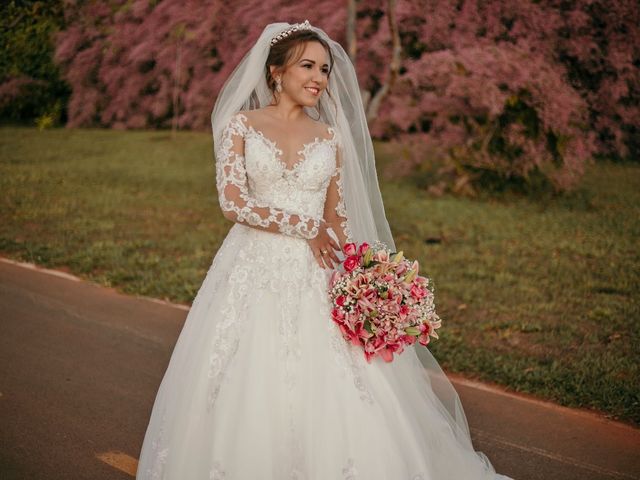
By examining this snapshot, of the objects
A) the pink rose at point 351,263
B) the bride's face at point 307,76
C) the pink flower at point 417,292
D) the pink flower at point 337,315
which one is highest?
the bride's face at point 307,76

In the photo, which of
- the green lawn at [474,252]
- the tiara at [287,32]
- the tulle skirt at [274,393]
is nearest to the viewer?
the tulle skirt at [274,393]

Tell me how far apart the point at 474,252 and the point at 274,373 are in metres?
6.16

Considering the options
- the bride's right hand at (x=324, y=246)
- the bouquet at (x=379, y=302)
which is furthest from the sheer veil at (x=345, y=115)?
the bouquet at (x=379, y=302)

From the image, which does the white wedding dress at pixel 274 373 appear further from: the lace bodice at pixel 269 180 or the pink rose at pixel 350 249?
the pink rose at pixel 350 249

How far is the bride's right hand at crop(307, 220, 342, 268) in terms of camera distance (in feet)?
10.8

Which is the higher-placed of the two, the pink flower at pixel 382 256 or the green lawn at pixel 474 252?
the pink flower at pixel 382 256

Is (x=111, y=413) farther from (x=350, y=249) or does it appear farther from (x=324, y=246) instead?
(x=350, y=249)

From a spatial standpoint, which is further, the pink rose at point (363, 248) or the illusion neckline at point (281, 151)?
the illusion neckline at point (281, 151)

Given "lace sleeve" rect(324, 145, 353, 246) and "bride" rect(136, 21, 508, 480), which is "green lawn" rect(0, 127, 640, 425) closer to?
"bride" rect(136, 21, 508, 480)

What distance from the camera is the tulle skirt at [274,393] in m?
3.08

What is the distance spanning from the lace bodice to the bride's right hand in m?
0.04

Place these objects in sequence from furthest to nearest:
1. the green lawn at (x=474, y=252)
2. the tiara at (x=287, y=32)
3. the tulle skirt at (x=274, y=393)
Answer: the green lawn at (x=474, y=252) < the tiara at (x=287, y=32) < the tulle skirt at (x=274, y=393)

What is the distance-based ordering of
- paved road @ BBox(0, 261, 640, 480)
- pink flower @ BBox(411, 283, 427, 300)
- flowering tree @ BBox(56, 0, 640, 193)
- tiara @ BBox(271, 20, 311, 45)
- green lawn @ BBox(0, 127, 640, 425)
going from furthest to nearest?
flowering tree @ BBox(56, 0, 640, 193), green lawn @ BBox(0, 127, 640, 425), paved road @ BBox(0, 261, 640, 480), tiara @ BBox(271, 20, 311, 45), pink flower @ BBox(411, 283, 427, 300)

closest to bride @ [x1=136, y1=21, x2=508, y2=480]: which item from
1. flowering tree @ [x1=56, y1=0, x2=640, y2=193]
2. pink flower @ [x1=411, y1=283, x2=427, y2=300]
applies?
pink flower @ [x1=411, y1=283, x2=427, y2=300]
